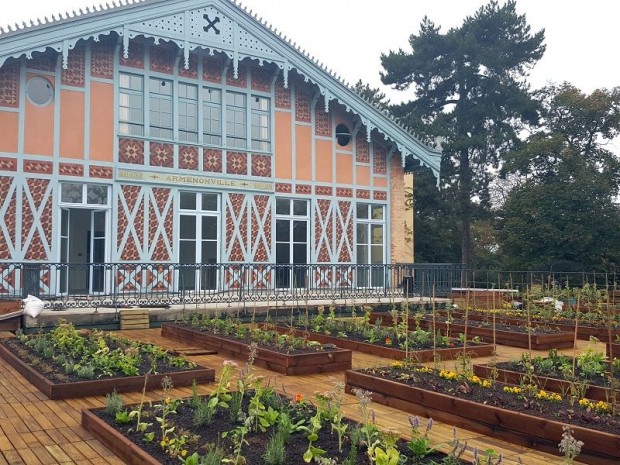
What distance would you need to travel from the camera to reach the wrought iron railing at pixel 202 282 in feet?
43.5

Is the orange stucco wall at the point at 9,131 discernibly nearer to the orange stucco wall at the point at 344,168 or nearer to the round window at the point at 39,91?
the round window at the point at 39,91

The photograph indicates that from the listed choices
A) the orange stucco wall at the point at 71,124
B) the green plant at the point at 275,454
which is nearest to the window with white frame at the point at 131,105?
the orange stucco wall at the point at 71,124

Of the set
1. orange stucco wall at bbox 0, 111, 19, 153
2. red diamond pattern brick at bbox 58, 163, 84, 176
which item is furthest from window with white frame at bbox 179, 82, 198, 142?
orange stucco wall at bbox 0, 111, 19, 153

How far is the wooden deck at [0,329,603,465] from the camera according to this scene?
461cm

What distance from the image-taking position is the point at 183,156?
16.6m

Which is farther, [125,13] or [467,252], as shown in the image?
[467,252]

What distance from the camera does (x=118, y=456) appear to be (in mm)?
4578

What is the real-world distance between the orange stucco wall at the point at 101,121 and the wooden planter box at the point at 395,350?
7.66 metres

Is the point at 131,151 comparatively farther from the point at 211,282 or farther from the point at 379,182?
the point at 379,182

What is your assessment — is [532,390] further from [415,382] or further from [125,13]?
[125,13]

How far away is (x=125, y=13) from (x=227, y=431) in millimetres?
13089

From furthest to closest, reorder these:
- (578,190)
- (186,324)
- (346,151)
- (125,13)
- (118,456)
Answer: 1. (578,190)
2. (346,151)
3. (125,13)
4. (186,324)
5. (118,456)

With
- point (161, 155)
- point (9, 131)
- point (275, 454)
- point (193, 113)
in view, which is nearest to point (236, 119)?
point (193, 113)

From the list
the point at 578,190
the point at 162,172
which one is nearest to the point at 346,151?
the point at 162,172
